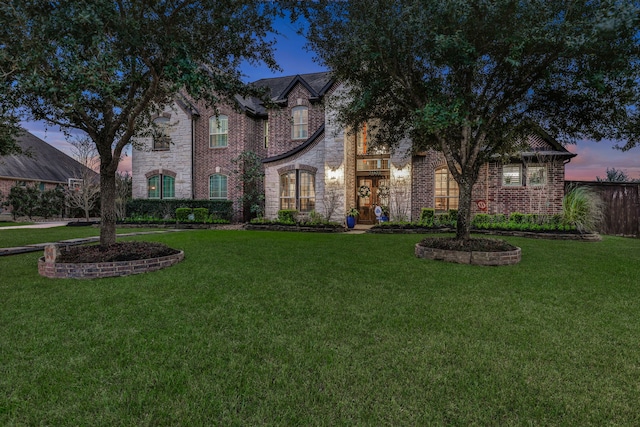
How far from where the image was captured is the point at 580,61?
22.4ft

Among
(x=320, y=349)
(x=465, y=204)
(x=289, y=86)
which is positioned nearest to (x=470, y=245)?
(x=465, y=204)

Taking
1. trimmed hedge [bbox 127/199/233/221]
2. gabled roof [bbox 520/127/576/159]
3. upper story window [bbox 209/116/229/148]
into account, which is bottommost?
trimmed hedge [bbox 127/199/233/221]

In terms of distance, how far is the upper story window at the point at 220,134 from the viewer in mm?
18766

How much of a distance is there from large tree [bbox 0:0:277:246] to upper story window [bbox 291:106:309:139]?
1041cm

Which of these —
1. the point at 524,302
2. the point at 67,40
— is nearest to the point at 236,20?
the point at 67,40

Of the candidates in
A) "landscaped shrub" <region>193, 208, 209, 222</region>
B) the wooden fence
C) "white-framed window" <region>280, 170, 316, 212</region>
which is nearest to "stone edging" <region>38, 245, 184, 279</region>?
"white-framed window" <region>280, 170, 316, 212</region>

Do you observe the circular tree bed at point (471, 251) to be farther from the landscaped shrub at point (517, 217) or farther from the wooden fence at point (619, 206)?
the wooden fence at point (619, 206)

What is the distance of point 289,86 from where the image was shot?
17984mm

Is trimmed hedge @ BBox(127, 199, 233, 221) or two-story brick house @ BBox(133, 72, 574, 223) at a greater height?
two-story brick house @ BBox(133, 72, 574, 223)

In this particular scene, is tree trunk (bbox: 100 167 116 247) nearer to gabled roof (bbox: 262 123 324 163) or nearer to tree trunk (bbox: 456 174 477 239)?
tree trunk (bbox: 456 174 477 239)

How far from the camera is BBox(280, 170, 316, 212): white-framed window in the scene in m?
16.6

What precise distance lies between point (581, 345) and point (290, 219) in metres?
13.0

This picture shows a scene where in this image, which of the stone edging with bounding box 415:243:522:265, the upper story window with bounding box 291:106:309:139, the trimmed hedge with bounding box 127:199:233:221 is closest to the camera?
the stone edging with bounding box 415:243:522:265

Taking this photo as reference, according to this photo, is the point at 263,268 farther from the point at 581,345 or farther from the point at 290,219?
the point at 290,219
